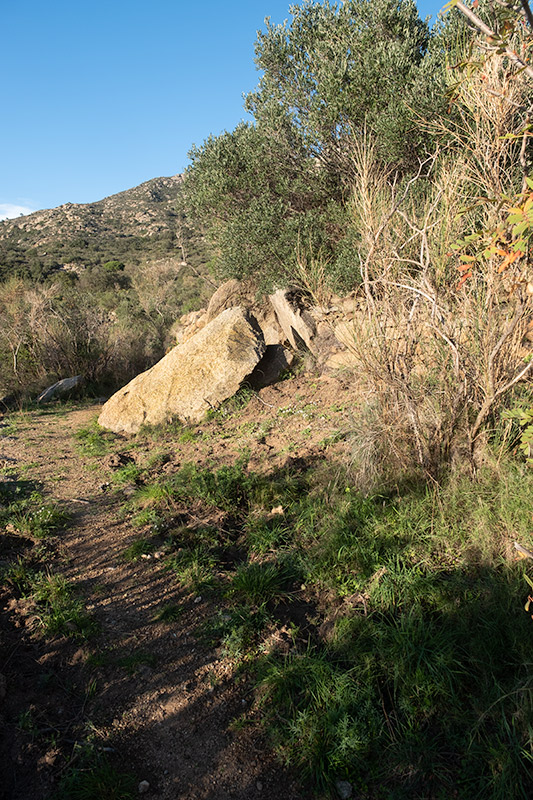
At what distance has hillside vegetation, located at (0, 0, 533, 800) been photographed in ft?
7.27

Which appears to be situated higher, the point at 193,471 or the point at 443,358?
the point at 443,358

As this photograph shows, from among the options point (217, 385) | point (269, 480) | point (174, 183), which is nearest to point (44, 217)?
point (174, 183)

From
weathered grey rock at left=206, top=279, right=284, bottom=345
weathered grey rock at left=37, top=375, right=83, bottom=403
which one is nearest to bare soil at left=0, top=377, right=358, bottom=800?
weathered grey rock at left=206, top=279, right=284, bottom=345

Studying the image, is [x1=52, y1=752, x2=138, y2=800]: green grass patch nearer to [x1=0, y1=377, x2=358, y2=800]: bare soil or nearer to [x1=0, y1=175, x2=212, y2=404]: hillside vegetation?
[x1=0, y1=377, x2=358, y2=800]: bare soil

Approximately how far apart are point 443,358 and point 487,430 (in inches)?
24.3

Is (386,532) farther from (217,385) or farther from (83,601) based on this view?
(217,385)

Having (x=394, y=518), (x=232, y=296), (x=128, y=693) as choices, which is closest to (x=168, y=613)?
(x=128, y=693)

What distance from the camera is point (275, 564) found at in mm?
3561

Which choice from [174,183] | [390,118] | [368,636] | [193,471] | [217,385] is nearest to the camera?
[368,636]

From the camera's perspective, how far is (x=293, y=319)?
8391 mm

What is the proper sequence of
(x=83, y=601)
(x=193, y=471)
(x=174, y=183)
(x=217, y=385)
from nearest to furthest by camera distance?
1. (x=83, y=601)
2. (x=193, y=471)
3. (x=217, y=385)
4. (x=174, y=183)

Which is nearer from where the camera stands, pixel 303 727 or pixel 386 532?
pixel 303 727

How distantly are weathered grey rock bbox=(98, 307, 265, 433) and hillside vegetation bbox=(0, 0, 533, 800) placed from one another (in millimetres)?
855

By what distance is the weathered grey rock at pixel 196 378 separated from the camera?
7301mm
